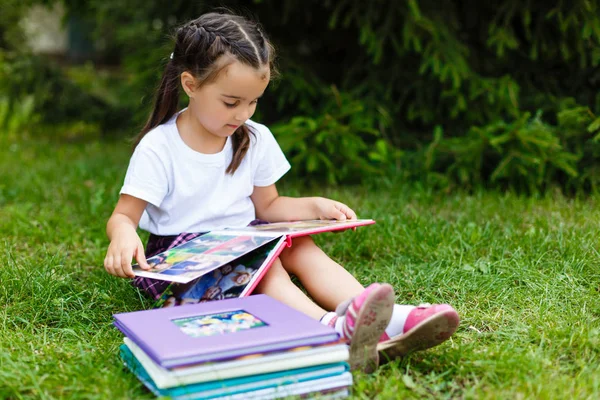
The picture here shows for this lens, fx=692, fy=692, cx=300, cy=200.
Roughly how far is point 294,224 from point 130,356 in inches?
32.2

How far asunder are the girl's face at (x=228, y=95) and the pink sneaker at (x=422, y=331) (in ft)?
3.02

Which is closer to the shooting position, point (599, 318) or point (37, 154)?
point (599, 318)

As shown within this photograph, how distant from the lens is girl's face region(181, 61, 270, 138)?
230 centimetres

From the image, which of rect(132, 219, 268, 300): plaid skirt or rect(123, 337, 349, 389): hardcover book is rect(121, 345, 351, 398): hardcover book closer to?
rect(123, 337, 349, 389): hardcover book

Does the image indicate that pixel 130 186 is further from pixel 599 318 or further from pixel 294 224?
pixel 599 318

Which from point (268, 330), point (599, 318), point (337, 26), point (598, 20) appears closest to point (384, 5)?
point (337, 26)

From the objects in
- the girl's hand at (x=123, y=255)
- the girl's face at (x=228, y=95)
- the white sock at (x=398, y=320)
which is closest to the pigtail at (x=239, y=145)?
the girl's face at (x=228, y=95)

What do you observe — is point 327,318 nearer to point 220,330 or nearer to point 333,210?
point 220,330

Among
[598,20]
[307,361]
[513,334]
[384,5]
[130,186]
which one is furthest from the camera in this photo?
[384,5]

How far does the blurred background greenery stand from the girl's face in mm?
1326

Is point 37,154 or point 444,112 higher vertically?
point 444,112

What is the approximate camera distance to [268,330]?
1.71 m

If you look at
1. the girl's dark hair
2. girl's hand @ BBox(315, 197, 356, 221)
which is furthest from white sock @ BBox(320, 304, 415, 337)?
the girl's dark hair

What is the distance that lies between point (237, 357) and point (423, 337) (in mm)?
515
